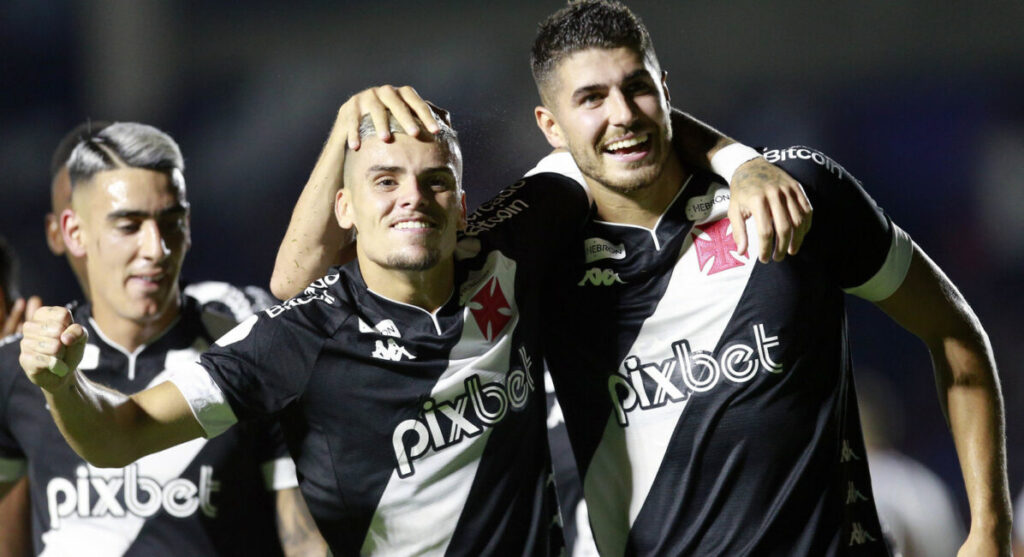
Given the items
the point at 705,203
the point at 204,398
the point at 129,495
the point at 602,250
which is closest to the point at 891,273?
the point at 705,203

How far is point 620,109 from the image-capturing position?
278cm

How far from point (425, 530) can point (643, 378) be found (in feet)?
2.15

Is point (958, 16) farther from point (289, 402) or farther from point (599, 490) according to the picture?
point (289, 402)

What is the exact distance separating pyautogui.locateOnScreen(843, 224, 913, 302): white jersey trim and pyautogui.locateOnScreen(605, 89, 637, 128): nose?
27.7 inches

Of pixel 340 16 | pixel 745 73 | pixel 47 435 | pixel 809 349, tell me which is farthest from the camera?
pixel 340 16

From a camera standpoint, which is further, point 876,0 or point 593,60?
point 876,0

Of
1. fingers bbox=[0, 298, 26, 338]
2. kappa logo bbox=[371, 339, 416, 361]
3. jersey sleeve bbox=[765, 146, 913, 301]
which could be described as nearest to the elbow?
kappa logo bbox=[371, 339, 416, 361]

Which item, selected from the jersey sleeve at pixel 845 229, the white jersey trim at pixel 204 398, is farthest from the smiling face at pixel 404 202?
the jersey sleeve at pixel 845 229

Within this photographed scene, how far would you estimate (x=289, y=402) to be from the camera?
258 centimetres

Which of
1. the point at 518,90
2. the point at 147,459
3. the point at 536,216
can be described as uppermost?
the point at 518,90

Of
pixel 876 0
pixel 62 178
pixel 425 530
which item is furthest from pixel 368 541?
pixel 876 0


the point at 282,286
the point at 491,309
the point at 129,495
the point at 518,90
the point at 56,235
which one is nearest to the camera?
the point at 491,309

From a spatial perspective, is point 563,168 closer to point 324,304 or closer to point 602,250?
point 602,250

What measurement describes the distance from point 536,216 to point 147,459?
150 cm
